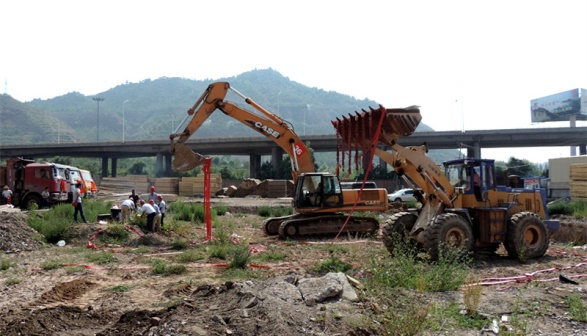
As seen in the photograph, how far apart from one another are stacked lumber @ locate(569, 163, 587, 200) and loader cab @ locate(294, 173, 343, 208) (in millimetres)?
18188

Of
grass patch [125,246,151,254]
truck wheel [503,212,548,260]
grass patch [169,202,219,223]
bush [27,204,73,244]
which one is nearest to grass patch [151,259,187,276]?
grass patch [125,246,151,254]

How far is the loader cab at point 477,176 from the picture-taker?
41.0 ft

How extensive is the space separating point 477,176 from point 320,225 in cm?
618

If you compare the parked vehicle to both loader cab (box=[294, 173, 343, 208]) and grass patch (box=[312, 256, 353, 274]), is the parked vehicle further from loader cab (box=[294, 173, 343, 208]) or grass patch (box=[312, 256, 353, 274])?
grass patch (box=[312, 256, 353, 274])

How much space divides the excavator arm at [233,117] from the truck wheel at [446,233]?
745cm

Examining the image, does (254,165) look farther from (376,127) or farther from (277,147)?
(376,127)

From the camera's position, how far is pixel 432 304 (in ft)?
23.0

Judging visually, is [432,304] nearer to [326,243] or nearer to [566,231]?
[326,243]

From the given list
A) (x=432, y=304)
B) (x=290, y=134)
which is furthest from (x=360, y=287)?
(x=290, y=134)

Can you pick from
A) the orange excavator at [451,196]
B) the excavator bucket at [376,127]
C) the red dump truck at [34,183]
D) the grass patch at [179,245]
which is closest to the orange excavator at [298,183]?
the grass patch at [179,245]

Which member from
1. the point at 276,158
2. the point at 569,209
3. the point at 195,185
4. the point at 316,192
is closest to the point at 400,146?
the point at 316,192

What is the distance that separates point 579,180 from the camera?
2891 cm

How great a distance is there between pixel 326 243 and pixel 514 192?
18.1ft

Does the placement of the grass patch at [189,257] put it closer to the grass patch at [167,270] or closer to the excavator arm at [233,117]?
the grass patch at [167,270]
